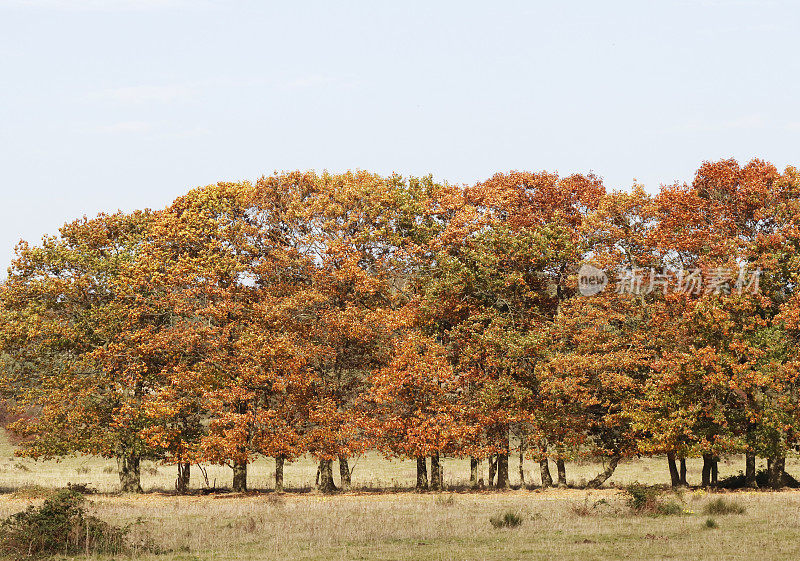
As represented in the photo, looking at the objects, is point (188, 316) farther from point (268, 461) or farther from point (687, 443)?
point (268, 461)

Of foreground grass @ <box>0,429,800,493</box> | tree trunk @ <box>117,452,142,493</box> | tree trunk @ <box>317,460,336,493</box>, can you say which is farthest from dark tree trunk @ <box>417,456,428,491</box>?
tree trunk @ <box>117,452,142,493</box>

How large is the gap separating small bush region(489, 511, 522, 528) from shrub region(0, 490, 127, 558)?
1158 cm

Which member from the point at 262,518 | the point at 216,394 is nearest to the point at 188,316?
the point at 216,394

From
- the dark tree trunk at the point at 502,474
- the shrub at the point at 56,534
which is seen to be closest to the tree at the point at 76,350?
the dark tree trunk at the point at 502,474

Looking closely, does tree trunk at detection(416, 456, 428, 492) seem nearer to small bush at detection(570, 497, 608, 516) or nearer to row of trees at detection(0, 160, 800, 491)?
row of trees at detection(0, 160, 800, 491)

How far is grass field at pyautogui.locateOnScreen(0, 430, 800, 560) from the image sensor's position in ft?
76.6

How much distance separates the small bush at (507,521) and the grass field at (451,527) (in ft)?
1.18

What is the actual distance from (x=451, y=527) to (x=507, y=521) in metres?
1.99

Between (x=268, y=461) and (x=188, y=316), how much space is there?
34345 millimetres

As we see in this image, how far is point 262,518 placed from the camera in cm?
3136

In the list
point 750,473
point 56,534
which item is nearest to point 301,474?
point 750,473

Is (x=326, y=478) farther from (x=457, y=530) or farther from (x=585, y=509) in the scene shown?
(x=457, y=530)

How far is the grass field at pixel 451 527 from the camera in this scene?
23.4 m

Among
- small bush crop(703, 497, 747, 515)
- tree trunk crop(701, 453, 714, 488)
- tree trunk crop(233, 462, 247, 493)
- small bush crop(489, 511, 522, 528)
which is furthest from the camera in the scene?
tree trunk crop(233, 462, 247, 493)
